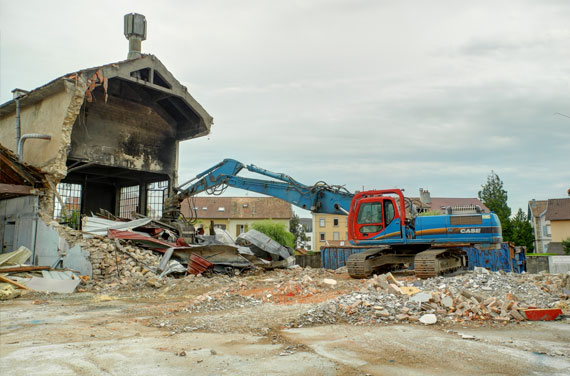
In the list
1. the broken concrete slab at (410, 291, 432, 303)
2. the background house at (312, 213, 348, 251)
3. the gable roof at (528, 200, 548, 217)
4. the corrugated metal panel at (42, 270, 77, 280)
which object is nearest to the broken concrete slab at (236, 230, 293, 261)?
the corrugated metal panel at (42, 270, 77, 280)

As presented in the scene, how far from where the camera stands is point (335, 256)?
56.4 feet

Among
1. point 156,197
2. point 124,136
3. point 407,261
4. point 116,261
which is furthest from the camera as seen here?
point 156,197

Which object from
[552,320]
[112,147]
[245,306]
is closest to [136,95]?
[112,147]

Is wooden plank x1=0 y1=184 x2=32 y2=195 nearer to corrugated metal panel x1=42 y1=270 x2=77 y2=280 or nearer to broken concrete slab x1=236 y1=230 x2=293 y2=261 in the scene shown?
corrugated metal panel x1=42 y1=270 x2=77 y2=280

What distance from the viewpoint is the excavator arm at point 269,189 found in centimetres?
1516

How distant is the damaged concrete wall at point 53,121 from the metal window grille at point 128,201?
5991 millimetres

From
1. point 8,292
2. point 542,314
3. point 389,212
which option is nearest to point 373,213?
point 389,212

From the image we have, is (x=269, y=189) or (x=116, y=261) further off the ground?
(x=269, y=189)

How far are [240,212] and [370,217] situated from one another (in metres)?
43.1

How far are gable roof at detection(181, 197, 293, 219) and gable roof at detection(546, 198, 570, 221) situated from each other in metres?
27.5

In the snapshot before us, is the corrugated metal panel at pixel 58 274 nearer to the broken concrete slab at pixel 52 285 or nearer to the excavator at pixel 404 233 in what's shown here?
the broken concrete slab at pixel 52 285

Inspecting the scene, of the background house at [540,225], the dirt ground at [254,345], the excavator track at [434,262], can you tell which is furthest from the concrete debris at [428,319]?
the background house at [540,225]

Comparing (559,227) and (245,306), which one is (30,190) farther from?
(559,227)

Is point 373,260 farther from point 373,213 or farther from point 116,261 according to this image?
point 116,261
